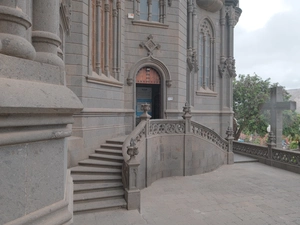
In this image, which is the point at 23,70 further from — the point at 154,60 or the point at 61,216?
the point at 154,60

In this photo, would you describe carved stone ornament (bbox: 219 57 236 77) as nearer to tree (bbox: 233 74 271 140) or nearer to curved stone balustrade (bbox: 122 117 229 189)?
curved stone balustrade (bbox: 122 117 229 189)

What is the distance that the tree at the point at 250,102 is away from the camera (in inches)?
923

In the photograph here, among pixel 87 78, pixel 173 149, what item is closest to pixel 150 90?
pixel 173 149

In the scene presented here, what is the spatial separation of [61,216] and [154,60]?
36.1 ft

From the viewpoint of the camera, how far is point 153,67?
41.0ft

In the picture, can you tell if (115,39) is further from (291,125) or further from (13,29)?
(291,125)

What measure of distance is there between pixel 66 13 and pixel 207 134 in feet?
26.6

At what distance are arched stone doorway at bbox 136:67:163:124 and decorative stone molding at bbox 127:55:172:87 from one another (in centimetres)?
27

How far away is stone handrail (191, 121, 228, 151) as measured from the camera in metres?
10.9

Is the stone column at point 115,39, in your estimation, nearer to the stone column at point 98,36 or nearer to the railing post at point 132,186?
the stone column at point 98,36

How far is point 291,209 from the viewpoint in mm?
6895

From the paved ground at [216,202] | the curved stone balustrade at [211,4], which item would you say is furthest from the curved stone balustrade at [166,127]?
the curved stone balustrade at [211,4]

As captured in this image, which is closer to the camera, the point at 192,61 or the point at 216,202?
the point at 216,202

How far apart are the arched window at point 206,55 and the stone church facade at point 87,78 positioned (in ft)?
0.23
